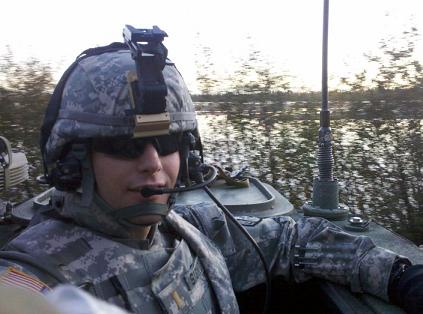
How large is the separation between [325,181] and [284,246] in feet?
2.10

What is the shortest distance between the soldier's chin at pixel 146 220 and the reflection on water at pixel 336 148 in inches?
135

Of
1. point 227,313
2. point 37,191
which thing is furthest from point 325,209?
point 37,191

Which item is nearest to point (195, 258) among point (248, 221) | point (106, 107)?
point (248, 221)

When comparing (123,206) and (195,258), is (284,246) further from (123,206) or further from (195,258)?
(123,206)

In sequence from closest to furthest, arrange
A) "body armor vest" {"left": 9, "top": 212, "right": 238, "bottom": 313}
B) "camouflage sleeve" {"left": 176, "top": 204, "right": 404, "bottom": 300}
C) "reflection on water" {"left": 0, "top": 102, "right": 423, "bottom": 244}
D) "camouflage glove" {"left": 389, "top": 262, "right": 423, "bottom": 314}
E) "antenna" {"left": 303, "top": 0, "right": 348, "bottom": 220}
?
1. "body armor vest" {"left": 9, "top": 212, "right": 238, "bottom": 313}
2. "camouflage glove" {"left": 389, "top": 262, "right": 423, "bottom": 314}
3. "camouflage sleeve" {"left": 176, "top": 204, "right": 404, "bottom": 300}
4. "antenna" {"left": 303, "top": 0, "right": 348, "bottom": 220}
5. "reflection on water" {"left": 0, "top": 102, "right": 423, "bottom": 244}

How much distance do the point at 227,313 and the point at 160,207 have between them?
0.49 meters

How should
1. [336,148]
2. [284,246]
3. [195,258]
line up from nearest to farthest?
[195,258], [284,246], [336,148]

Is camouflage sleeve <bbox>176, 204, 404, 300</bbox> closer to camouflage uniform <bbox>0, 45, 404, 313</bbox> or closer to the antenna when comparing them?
camouflage uniform <bbox>0, 45, 404, 313</bbox>

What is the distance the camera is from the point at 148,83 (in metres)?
1.63

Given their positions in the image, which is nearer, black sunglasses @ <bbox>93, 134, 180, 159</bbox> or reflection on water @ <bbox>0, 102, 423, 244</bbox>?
black sunglasses @ <bbox>93, 134, 180, 159</bbox>

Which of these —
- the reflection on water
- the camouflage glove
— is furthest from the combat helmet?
the reflection on water

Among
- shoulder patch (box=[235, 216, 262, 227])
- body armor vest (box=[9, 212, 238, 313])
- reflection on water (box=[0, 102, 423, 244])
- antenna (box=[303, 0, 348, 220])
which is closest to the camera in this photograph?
body armor vest (box=[9, 212, 238, 313])

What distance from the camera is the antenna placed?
8.87 feet

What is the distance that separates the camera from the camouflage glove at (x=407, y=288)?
1776mm
